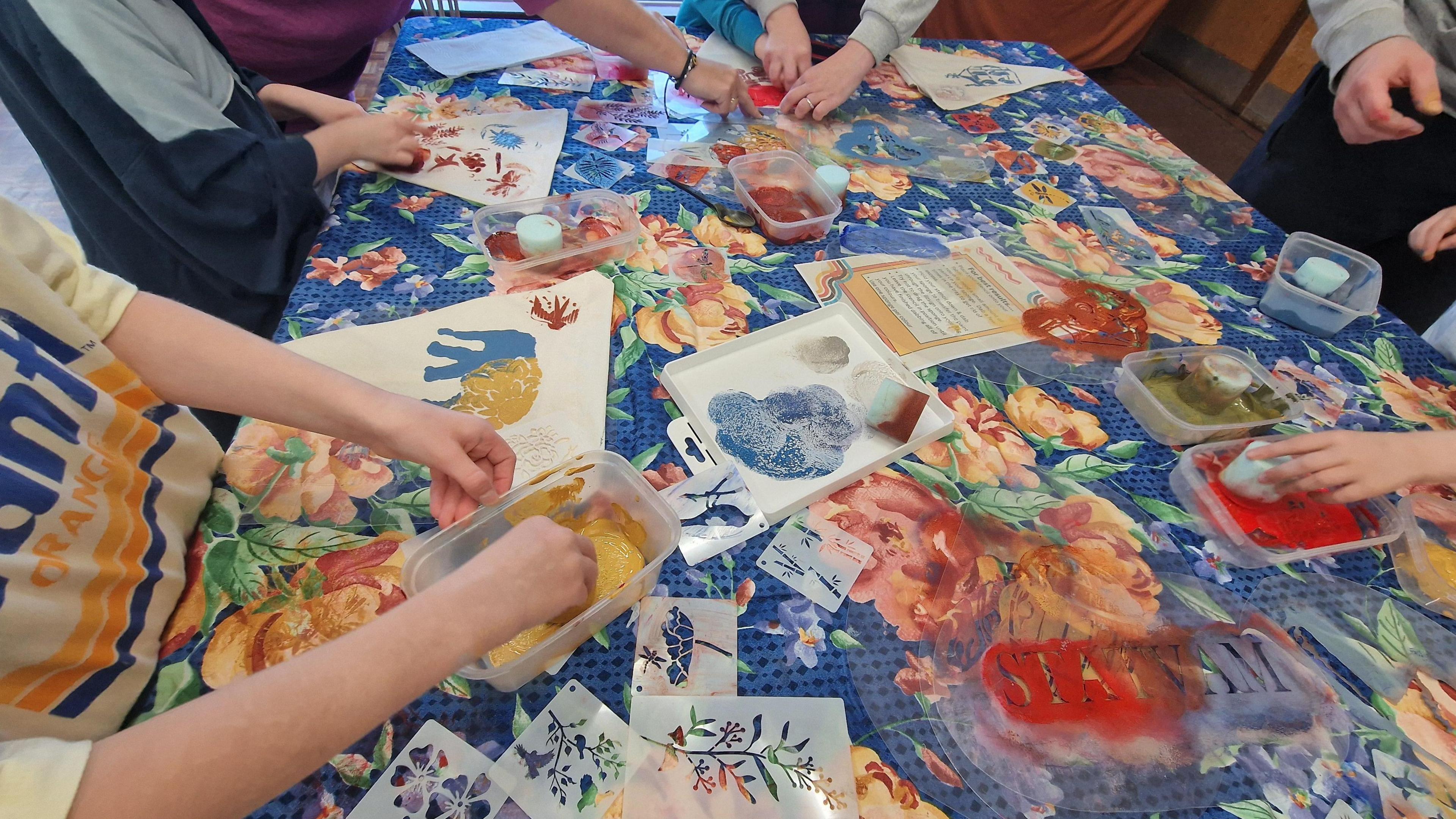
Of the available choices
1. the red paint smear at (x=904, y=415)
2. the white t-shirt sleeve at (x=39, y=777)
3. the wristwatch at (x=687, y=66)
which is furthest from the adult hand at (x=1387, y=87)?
the white t-shirt sleeve at (x=39, y=777)

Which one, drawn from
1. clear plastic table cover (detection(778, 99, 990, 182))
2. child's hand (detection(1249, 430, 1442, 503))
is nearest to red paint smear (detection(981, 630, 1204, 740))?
child's hand (detection(1249, 430, 1442, 503))

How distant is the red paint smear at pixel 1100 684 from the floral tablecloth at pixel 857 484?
0.06 meters

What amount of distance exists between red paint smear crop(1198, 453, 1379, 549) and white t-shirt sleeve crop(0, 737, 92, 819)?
1.00m

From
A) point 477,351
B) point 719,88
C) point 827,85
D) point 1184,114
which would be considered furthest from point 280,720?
point 1184,114

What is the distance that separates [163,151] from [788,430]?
0.84 m

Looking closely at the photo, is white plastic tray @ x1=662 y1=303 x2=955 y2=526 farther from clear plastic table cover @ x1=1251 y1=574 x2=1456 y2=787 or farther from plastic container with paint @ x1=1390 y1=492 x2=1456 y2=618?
plastic container with paint @ x1=1390 y1=492 x2=1456 y2=618

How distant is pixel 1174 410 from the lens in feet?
2.66

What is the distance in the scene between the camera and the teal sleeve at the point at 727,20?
4.49 feet

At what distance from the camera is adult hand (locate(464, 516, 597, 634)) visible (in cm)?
49

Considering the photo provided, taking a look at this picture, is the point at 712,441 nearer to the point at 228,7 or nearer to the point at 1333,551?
the point at 1333,551

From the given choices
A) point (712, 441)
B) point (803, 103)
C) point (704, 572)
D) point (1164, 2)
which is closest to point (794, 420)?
point (712, 441)

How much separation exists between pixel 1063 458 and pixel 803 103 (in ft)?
2.73

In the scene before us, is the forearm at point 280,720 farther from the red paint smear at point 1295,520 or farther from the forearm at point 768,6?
the forearm at point 768,6

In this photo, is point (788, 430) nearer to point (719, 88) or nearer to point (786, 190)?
point (786, 190)
